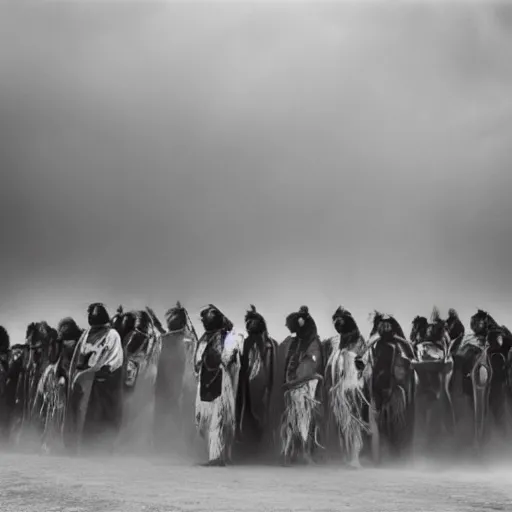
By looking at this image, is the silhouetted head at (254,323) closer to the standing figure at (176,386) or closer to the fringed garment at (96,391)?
the standing figure at (176,386)

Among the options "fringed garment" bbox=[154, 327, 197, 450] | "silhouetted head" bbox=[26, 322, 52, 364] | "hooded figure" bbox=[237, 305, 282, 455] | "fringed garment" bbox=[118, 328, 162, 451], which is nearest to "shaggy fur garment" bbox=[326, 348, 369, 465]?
"hooded figure" bbox=[237, 305, 282, 455]

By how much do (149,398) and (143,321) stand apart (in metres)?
1.45

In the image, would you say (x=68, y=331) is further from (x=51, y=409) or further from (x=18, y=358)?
(x=18, y=358)

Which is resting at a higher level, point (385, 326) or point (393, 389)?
point (385, 326)

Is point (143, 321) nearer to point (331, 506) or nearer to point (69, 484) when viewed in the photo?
point (69, 484)

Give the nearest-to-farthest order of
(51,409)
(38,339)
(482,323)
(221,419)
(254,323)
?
(221,419) → (254,323) → (482,323) → (51,409) → (38,339)

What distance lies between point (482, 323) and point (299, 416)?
353 cm

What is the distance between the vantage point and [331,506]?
21.6 feet

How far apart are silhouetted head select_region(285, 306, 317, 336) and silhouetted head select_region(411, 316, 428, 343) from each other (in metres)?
1.88

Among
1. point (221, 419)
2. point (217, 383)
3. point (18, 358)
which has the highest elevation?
point (18, 358)

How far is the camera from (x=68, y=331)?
507 inches

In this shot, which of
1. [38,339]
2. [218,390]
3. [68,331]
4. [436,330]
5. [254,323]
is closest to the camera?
[218,390]

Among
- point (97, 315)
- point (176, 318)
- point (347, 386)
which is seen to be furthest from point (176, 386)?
point (347, 386)

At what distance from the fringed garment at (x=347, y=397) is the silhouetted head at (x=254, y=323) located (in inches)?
49.3
